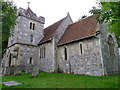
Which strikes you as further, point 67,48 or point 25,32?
point 25,32

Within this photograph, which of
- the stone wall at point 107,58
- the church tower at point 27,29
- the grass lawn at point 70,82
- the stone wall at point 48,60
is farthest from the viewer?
the church tower at point 27,29

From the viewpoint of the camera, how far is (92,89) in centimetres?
587

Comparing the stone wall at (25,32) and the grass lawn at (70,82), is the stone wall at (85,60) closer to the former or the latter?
the grass lawn at (70,82)

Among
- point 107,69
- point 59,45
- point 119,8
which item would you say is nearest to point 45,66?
point 59,45

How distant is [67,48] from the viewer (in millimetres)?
15352

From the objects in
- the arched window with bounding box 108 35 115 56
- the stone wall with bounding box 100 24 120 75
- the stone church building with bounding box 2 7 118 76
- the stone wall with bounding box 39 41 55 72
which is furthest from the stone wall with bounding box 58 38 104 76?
the arched window with bounding box 108 35 115 56

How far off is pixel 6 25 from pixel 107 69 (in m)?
11.7

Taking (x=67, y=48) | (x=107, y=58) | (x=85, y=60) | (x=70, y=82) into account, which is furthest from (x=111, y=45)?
(x=70, y=82)

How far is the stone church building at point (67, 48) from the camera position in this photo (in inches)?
482

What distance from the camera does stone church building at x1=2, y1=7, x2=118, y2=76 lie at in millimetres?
12234

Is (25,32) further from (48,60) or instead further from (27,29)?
(48,60)

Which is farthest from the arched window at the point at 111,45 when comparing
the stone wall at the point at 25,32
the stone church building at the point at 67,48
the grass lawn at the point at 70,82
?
the stone wall at the point at 25,32

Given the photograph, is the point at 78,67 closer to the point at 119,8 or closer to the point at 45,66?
Answer: the point at 45,66

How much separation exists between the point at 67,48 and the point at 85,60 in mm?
3547
